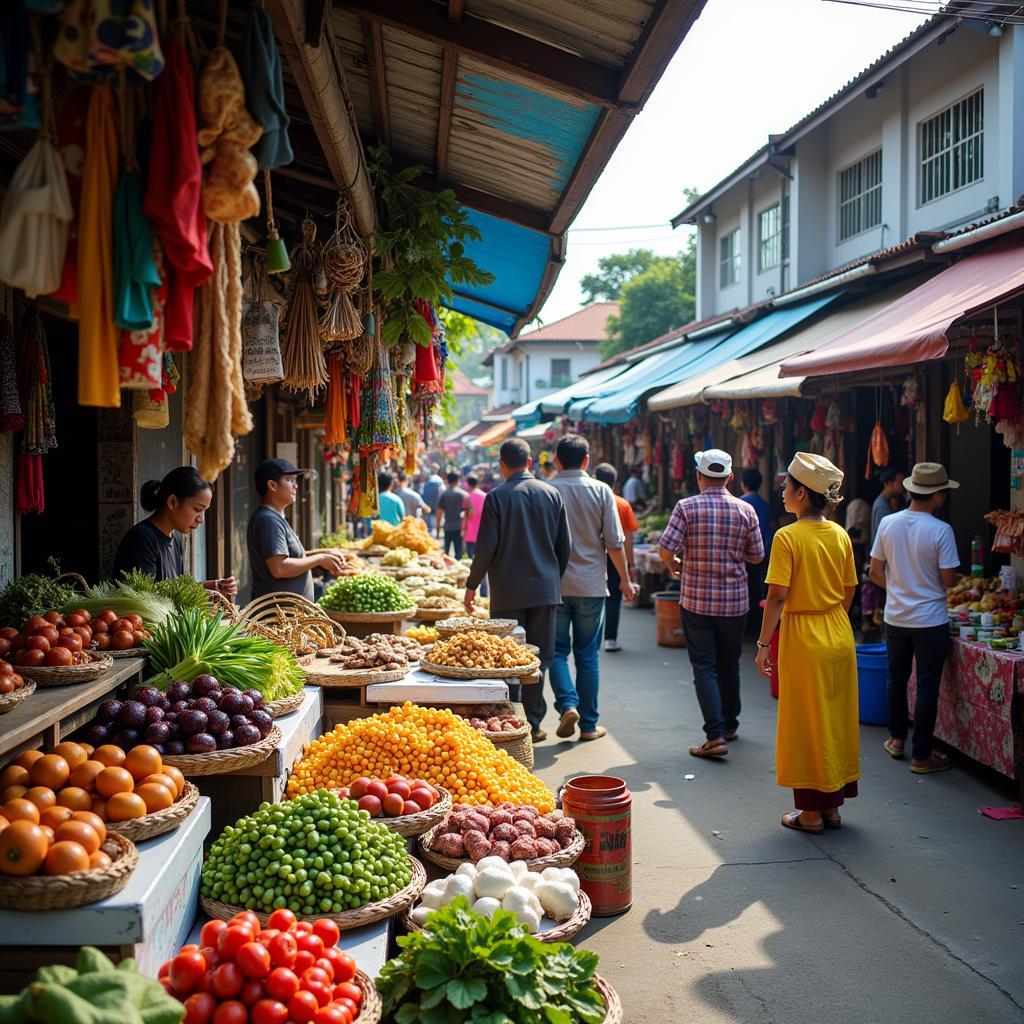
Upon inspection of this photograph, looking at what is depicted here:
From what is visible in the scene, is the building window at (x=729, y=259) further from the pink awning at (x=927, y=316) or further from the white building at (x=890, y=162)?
the pink awning at (x=927, y=316)

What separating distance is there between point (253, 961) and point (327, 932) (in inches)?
14.2

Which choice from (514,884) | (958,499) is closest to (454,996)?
(514,884)

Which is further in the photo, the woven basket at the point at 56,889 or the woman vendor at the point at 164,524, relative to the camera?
the woman vendor at the point at 164,524

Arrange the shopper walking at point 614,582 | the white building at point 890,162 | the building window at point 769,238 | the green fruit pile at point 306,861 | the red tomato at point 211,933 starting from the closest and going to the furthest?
the red tomato at point 211,933
the green fruit pile at point 306,861
the shopper walking at point 614,582
the white building at point 890,162
the building window at point 769,238

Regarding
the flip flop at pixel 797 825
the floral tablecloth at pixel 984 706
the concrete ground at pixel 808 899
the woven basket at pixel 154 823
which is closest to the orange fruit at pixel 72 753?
the woven basket at pixel 154 823

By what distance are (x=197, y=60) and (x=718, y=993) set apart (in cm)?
369

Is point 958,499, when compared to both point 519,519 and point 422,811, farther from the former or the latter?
point 422,811

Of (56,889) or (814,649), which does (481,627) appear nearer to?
(814,649)

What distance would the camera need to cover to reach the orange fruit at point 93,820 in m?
2.98

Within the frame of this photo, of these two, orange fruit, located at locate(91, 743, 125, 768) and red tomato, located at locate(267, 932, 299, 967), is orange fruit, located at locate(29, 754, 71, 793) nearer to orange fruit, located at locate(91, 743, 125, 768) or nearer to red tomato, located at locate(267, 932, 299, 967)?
orange fruit, located at locate(91, 743, 125, 768)

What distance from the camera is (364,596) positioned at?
24.0 ft

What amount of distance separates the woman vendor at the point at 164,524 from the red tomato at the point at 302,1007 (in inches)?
129

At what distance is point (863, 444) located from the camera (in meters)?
12.5

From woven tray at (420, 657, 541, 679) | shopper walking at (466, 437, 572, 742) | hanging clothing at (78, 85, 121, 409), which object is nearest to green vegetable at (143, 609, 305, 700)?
woven tray at (420, 657, 541, 679)
